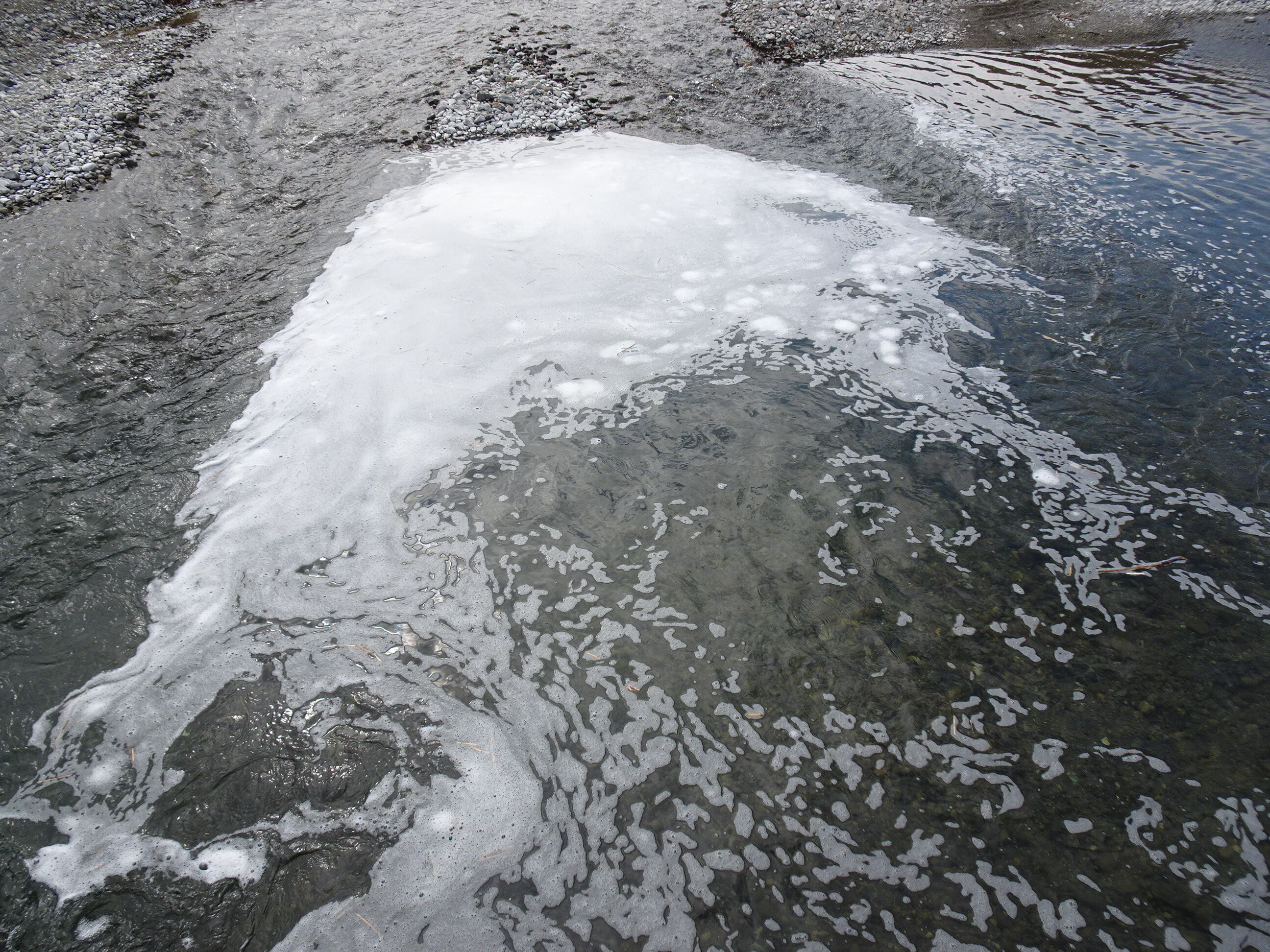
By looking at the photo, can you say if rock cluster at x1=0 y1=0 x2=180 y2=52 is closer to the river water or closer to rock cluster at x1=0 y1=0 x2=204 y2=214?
rock cluster at x1=0 y1=0 x2=204 y2=214

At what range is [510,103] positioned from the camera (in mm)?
4734

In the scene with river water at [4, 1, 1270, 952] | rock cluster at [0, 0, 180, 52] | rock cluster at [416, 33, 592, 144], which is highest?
rock cluster at [0, 0, 180, 52]

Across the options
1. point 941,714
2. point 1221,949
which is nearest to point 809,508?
point 941,714

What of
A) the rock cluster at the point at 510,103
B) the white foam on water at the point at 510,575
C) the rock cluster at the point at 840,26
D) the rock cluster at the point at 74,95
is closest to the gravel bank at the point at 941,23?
the rock cluster at the point at 840,26

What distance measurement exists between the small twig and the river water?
0.5 inches

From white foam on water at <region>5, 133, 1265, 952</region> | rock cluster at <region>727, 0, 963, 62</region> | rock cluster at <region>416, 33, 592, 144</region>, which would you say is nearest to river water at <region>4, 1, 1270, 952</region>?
white foam on water at <region>5, 133, 1265, 952</region>

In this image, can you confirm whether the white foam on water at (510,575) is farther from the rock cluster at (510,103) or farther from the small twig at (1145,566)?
the rock cluster at (510,103)

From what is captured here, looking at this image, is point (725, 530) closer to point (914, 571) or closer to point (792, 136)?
point (914, 571)

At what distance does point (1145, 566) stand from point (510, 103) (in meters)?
4.67

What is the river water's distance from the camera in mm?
1531

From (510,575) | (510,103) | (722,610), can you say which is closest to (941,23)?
(510,103)

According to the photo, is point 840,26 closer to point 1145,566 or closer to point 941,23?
point 941,23

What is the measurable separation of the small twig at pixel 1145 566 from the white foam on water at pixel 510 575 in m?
0.06

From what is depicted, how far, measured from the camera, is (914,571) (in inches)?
83.2
